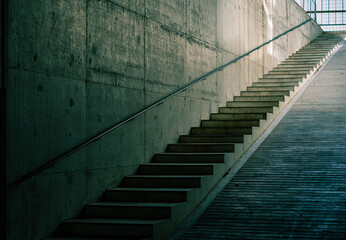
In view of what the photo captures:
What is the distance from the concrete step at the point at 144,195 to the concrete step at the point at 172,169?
84cm

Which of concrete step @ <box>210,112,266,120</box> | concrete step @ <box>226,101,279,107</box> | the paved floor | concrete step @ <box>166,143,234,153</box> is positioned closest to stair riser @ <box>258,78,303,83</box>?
concrete step @ <box>226,101,279,107</box>

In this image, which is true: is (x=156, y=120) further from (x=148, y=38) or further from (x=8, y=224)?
(x=8, y=224)

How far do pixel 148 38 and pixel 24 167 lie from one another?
3562 millimetres

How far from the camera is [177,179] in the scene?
295 inches

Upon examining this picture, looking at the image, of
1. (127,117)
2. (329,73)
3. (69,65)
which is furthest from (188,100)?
(329,73)

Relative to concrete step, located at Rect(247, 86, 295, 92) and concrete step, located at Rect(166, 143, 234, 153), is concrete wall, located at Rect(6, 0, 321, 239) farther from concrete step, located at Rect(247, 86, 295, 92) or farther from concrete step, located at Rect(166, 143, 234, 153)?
concrete step, located at Rect(247, 86, 295, 92)

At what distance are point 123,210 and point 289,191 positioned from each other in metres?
2.42

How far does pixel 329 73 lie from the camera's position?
16078 millimetres

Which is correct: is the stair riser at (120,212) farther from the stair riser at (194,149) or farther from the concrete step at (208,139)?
the concrete step at (208,139)

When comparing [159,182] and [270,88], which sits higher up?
[270,88]

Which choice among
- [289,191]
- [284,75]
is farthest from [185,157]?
[284,75]

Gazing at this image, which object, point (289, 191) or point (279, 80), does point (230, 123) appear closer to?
point (289, 191)

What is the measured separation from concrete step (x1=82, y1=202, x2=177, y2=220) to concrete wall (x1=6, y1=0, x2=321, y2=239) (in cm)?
17

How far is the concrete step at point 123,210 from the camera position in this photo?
6480mm
